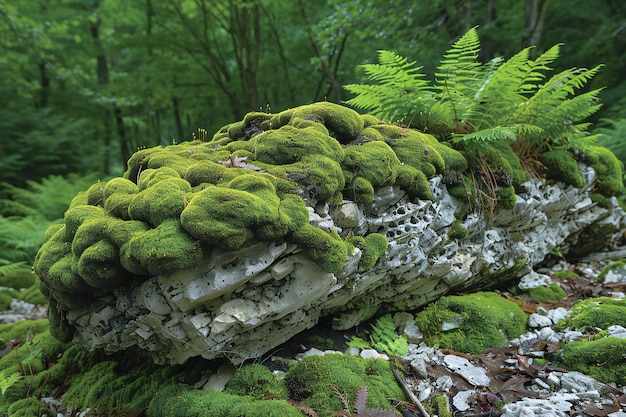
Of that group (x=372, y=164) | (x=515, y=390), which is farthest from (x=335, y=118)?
(x=515, y=390)

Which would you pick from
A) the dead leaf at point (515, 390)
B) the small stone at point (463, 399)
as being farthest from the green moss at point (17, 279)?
the dead leaf at point (515, 390)

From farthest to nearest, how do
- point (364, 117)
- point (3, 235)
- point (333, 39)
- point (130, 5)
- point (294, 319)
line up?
1. point (130, 5)
2. point (333, 39)
3. point (3, 235)
4. point (364, 117)
5. point (294, 319)

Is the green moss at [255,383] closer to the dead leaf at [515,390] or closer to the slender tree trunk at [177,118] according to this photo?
the dead leaf at [515,390]

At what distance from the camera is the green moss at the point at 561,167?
183 inches

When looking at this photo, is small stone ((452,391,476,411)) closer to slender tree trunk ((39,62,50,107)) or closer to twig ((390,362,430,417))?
twig ((390,362,430,417))

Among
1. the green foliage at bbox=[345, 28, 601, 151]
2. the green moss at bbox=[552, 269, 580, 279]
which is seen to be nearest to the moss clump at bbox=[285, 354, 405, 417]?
the green foliage at bbox=[345, 28, 601, 151]

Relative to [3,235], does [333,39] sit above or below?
above

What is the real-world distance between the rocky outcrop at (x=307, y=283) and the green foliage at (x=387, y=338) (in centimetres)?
17

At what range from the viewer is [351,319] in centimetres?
348

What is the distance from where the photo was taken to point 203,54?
39.6 ft

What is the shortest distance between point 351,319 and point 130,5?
45.1ft

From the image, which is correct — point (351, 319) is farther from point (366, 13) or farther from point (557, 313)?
point (366, 13)

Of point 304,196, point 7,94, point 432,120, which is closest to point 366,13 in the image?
point 432,120

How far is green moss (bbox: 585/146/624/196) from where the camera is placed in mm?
5156
